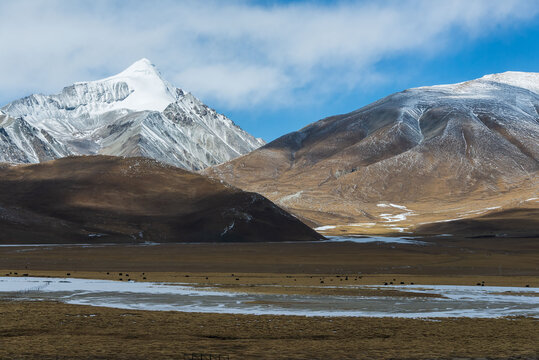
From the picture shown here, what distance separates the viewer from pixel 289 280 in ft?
196

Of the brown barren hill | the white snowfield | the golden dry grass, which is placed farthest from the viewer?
the brown barren hill

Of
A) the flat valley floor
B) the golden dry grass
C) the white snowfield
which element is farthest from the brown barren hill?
the golden dry grass

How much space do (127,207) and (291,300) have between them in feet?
400

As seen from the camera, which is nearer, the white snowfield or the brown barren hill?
the white snowfield

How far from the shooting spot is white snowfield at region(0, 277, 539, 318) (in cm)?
3634

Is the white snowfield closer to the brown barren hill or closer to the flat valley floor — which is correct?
→ the flat valley floor

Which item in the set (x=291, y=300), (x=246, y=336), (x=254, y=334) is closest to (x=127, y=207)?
(x=291, y=300)

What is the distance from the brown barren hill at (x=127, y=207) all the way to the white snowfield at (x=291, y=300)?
85.7 m

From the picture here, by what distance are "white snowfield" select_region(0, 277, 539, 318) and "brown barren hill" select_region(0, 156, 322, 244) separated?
3374 inches

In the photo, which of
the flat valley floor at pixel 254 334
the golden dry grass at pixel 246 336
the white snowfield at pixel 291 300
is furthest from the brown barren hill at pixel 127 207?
the golden dry grass at pixel 246 336

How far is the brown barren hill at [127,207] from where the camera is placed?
139500mm

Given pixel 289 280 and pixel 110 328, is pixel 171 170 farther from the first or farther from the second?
pixel 110 328

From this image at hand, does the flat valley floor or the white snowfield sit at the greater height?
the white snowfield

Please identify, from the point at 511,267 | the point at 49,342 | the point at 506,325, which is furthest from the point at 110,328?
the point at 511,267
